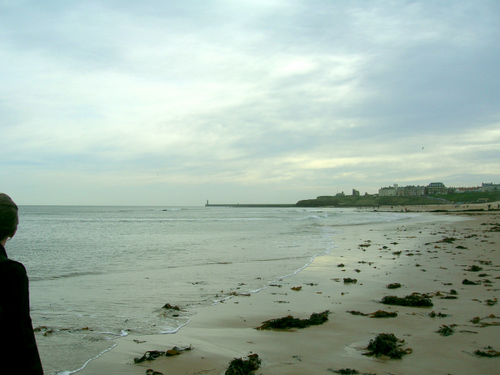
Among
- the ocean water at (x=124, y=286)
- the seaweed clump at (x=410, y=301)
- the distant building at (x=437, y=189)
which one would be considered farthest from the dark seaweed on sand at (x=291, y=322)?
the distant building at (x=437, y=189)

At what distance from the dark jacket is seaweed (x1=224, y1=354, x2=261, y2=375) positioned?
7.55 feet

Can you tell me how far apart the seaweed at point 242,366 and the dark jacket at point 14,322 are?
7.55 ft

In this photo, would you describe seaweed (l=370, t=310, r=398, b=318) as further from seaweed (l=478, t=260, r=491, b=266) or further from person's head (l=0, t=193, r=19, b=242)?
seaweed (l=478, t=260, r=491, b=266)

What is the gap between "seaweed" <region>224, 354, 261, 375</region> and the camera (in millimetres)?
3934

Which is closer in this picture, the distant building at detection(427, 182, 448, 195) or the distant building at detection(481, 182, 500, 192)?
the distant building at detection(481, 182, 500, 192)

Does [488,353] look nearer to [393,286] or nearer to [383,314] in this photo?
[383,314]

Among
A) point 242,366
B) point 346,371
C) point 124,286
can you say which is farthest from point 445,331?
point 124,286

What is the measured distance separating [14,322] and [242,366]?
2670mm

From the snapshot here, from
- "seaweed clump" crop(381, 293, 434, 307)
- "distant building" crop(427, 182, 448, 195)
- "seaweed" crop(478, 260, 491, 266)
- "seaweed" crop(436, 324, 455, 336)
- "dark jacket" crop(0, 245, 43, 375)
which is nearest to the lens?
"dark jacket" crop(0, 245, 43, 375)

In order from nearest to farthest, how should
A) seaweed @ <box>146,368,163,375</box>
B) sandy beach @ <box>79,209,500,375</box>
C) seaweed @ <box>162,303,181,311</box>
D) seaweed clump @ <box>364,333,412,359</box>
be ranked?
seaweed @ <box>146,368,163,375</box> → sandy beach @ <box>79,209,500,375</box> → seaweed clump @ <box>364,333,412,359</box> → seaweed @ <box>162,303,181,311</box>

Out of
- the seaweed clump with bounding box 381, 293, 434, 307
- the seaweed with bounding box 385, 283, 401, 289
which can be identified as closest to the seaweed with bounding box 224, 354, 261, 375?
the seaweed clump with bounding box 381, 293, 434, 307

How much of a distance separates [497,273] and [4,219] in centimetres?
1107

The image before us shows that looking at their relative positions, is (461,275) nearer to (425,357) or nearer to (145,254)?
(425,357)

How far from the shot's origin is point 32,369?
2139 millimetres
